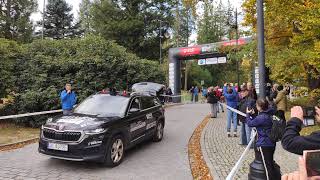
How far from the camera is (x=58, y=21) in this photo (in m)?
48.1

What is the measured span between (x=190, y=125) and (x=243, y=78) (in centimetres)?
6102

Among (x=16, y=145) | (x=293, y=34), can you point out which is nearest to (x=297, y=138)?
(x=16, y=145)

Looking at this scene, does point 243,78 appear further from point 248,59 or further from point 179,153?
point 179,153

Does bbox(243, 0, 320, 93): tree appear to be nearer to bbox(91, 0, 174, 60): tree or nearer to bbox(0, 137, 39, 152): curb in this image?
bbox(0, 137, 39, 152): curb

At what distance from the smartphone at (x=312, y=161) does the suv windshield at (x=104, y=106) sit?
6245 mm

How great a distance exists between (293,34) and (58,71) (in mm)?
10016

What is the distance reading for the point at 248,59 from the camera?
1598cm

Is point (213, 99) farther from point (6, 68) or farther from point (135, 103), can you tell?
point (6, 68)

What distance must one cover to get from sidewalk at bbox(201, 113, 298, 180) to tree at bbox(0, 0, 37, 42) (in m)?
33.1

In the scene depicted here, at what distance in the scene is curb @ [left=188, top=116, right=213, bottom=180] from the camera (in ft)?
24.7

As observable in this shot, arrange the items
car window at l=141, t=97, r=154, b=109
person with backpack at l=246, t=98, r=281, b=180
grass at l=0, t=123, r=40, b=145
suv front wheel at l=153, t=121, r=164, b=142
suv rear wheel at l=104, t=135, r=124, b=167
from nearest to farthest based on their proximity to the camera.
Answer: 1. person with backpack at l=246, t=98, r=281, b=180
2. suv rear wheel at l=104, t=135, r=124, b=167
3. car window at l=141, t=97, r=154, b=109
4. suv front wheel at l=153, t=121, r=164, b=142
5. grass at l=0, t=123, r=40, b=145

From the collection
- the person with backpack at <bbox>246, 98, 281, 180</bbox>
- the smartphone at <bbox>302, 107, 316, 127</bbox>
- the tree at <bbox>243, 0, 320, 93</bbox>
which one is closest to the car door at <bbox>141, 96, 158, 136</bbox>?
the person with backpack at <bbox>246, 98, 281, 180</bbox>

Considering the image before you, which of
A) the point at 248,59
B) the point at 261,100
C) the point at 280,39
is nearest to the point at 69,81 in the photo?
the point at 248,59

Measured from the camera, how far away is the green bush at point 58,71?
14820mm
